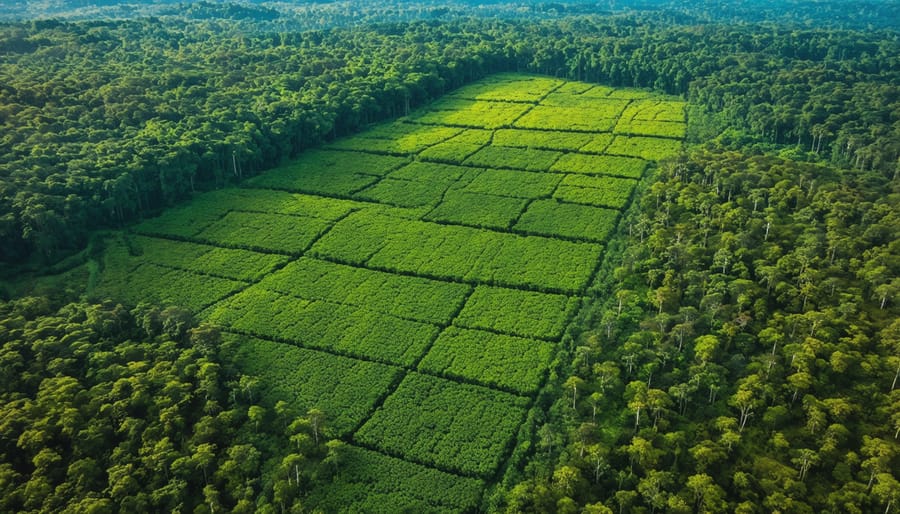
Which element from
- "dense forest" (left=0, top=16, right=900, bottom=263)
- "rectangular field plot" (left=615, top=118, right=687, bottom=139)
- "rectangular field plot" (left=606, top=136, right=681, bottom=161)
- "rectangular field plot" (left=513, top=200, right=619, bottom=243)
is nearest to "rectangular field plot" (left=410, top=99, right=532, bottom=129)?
"dense forest" (left=0, top=16, right=900, bottom=263)

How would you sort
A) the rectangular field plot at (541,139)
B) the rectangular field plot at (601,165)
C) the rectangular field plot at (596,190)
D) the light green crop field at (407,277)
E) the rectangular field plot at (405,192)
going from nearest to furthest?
the light green crop field at (407,277) → the rectangular field plot at (596,190) → the rectangular field plot at (405,192) → the rectangular field plot at (601,165) → the rectangular field plot at (541,139)

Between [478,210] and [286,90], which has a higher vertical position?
[286,90]

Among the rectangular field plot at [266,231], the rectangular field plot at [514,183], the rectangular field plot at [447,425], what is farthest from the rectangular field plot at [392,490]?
the rectangular field plot at [514,183]

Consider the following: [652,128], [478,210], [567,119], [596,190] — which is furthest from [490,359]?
[567,119]

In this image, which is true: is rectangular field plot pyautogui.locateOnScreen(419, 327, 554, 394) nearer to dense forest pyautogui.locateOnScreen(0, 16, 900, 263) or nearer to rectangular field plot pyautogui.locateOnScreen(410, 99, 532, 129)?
dense forest pyautogui.locateOnScreen(0, 16, 900, 263)

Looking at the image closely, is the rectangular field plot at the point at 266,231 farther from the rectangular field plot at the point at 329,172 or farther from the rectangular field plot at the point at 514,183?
the rectangular field plot at the point at 514,183

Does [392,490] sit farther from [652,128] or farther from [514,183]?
[652,128]
